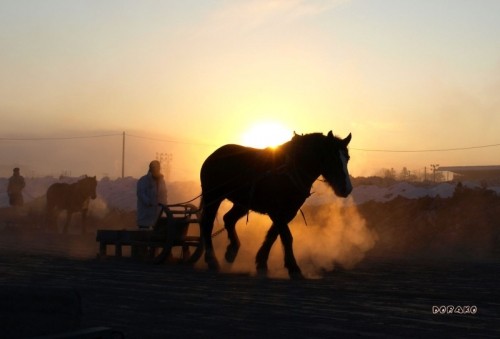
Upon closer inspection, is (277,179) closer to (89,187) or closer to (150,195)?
(150,195)

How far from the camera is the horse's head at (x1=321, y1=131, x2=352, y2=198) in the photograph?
13508 mm

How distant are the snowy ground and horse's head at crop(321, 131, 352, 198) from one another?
63.1 ft

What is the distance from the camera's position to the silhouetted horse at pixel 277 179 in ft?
45.0

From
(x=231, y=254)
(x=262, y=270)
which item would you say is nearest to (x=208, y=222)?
(x=231, y=254)

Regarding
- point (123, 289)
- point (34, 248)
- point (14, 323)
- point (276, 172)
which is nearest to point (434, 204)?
point (34, 248)

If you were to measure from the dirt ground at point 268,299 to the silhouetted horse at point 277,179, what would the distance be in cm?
119

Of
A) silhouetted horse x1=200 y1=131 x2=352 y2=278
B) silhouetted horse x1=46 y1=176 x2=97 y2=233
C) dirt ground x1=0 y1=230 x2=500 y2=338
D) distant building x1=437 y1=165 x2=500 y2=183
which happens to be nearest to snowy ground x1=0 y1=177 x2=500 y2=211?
silhouetted horse x1=46 y1=176 x2=97 y2=233

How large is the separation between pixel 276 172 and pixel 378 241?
612 inches

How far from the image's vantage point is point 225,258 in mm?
16156

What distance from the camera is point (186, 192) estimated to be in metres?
53.4

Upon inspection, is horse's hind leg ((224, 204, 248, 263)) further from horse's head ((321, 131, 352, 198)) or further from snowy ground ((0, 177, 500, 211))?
snowy ground ((0, 177, 500, 211))

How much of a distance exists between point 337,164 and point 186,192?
40163mm

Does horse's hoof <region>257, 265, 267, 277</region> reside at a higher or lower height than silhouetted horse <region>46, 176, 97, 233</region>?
lower

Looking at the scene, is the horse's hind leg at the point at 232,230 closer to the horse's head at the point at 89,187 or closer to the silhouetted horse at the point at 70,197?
the silhouetted horse at the point at 70,197
